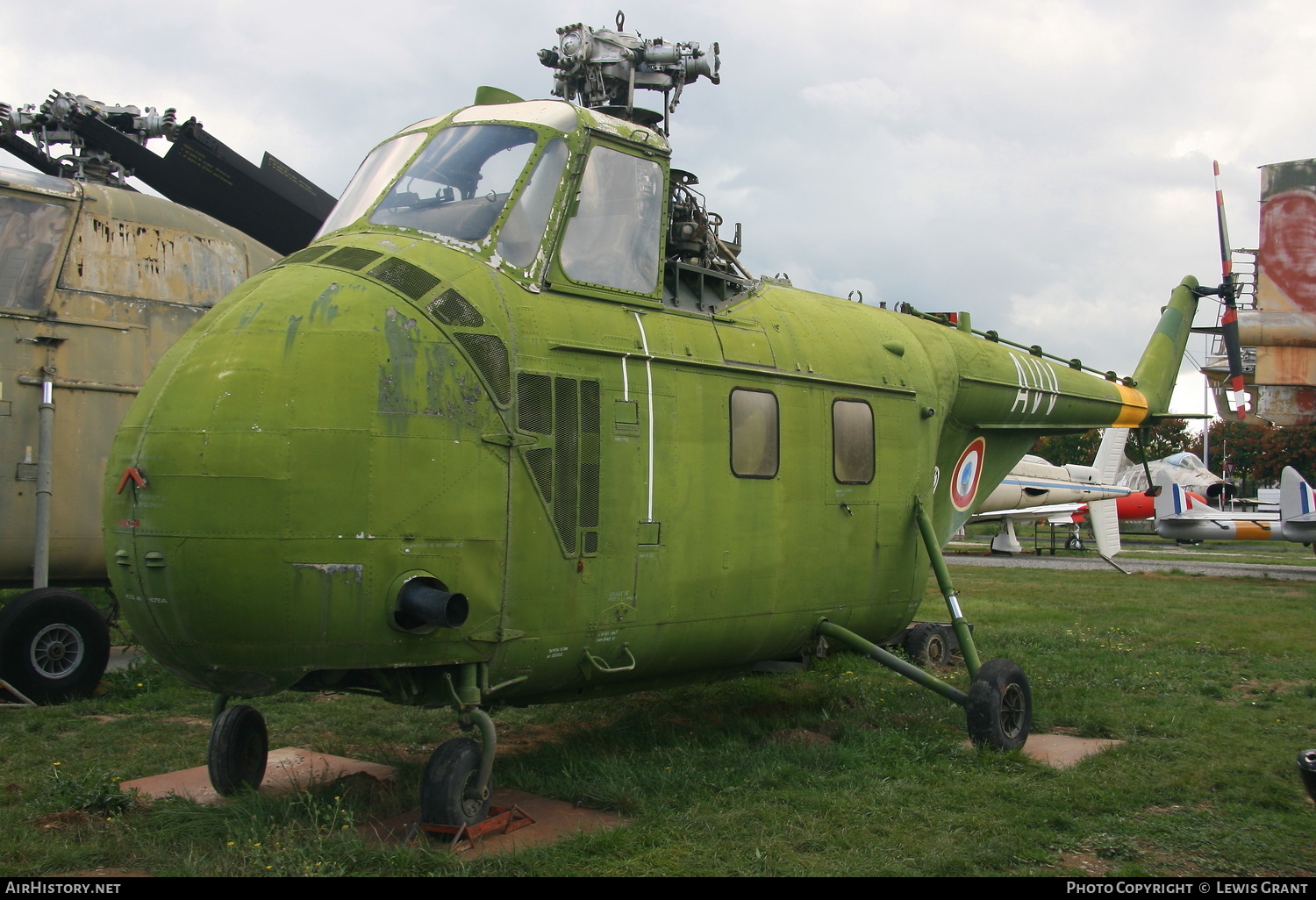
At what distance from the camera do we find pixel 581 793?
618 cm

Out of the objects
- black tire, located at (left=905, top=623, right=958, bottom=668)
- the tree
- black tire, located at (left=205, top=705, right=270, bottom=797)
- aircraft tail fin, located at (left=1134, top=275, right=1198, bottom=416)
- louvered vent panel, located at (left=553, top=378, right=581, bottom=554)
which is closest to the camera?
louvered vent panel, located at (left=553, top=378, right=581, bottom=554)

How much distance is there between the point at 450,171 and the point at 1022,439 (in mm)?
6959

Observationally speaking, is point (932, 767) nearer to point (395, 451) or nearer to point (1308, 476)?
point (395, 451)

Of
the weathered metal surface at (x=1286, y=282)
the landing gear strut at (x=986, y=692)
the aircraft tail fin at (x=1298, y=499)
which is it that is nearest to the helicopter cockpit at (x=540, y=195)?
the landing gear strut at (x=986, y=692)

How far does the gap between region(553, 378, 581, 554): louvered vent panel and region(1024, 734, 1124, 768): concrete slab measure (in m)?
3.88

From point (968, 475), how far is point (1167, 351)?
17.4 ft

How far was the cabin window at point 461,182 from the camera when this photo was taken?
19.8 ft

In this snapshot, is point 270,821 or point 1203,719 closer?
point 270,821

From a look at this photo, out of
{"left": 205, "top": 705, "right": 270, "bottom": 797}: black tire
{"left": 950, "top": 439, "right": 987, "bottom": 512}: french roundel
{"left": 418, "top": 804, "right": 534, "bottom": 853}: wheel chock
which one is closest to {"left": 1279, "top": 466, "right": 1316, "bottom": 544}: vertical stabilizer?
{"left": 950, "top": 439, "right": 987, "bottom": 512}: french roundel

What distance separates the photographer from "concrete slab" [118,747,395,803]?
6297 millimetres

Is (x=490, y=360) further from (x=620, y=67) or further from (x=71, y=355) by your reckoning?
(x=71, y=355)

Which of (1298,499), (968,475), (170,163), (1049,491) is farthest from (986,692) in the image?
(1049,491)

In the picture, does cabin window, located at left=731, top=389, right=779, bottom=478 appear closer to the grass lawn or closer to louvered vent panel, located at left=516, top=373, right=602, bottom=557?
louvered vent panel, located at left=516, top=373, right=602, bottom=557
